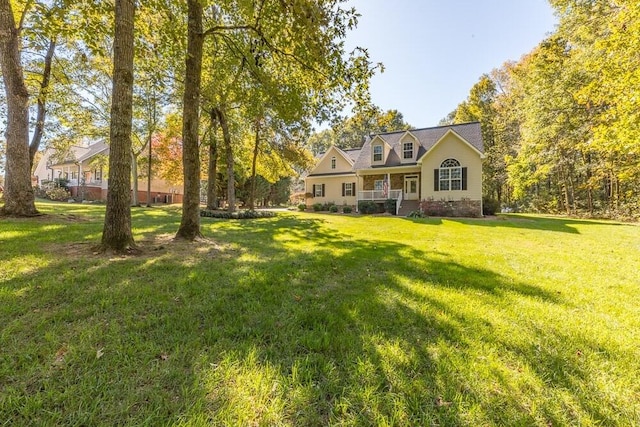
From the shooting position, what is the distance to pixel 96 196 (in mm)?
29688

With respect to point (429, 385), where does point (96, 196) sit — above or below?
above

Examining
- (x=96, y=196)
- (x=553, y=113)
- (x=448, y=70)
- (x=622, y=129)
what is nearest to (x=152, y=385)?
(x=622, y=129)

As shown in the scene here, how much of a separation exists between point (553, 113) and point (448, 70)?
23.9 ft

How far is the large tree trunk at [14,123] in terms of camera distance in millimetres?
7762

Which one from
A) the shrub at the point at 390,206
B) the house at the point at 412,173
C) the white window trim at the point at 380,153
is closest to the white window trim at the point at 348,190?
the house at the point at 412,173

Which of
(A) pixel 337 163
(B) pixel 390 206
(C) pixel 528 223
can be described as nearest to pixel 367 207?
(B) pixel 390 206

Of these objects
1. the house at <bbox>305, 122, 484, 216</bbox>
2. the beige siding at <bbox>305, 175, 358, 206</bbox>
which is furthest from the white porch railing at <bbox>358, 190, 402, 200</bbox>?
the beige siding at <bbox>305, 175, 358, 206</bbox>

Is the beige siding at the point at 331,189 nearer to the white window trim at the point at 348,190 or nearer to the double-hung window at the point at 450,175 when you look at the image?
the white window trim at the point at 348,190

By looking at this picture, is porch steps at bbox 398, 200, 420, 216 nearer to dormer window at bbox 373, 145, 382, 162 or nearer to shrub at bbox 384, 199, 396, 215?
shrub at bbox 384, 199, 396, 215

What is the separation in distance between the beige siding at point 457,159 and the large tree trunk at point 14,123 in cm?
1924

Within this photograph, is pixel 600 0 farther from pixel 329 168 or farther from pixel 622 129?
pixel 329 168

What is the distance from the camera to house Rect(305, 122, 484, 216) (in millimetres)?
17859

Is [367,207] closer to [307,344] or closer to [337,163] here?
[337,163]

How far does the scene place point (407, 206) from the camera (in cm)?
2006
